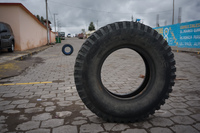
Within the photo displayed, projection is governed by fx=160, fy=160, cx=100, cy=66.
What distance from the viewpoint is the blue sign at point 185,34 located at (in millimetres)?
13096

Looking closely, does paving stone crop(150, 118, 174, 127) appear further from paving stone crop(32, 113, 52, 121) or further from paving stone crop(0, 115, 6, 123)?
paving stone crop(0, 115, 6, 123)

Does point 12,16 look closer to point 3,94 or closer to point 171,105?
point 3,94

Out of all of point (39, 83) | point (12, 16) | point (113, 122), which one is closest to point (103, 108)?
point (113, 122)

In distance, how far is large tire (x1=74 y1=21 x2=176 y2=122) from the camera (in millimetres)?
1959

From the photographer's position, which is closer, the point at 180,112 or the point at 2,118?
the point at 2,118

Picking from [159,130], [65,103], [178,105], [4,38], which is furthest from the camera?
[4,38]

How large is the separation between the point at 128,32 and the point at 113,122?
1202 mm

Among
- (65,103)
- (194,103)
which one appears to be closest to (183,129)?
(194,103)

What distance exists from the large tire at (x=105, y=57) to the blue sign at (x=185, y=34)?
13.1 m

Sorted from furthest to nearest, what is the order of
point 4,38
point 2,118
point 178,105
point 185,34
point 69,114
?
point 185,34 → point 4,38 → point 178,105 → point 69,114 → point 2,118

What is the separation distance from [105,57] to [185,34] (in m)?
15.0

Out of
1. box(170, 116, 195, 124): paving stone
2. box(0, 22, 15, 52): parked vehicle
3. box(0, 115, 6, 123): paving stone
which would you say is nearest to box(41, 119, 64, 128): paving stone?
box(0, 115, 6, 123): paving stone

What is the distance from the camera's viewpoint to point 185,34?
14.6 meters

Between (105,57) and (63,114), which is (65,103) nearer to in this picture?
(63,114)
